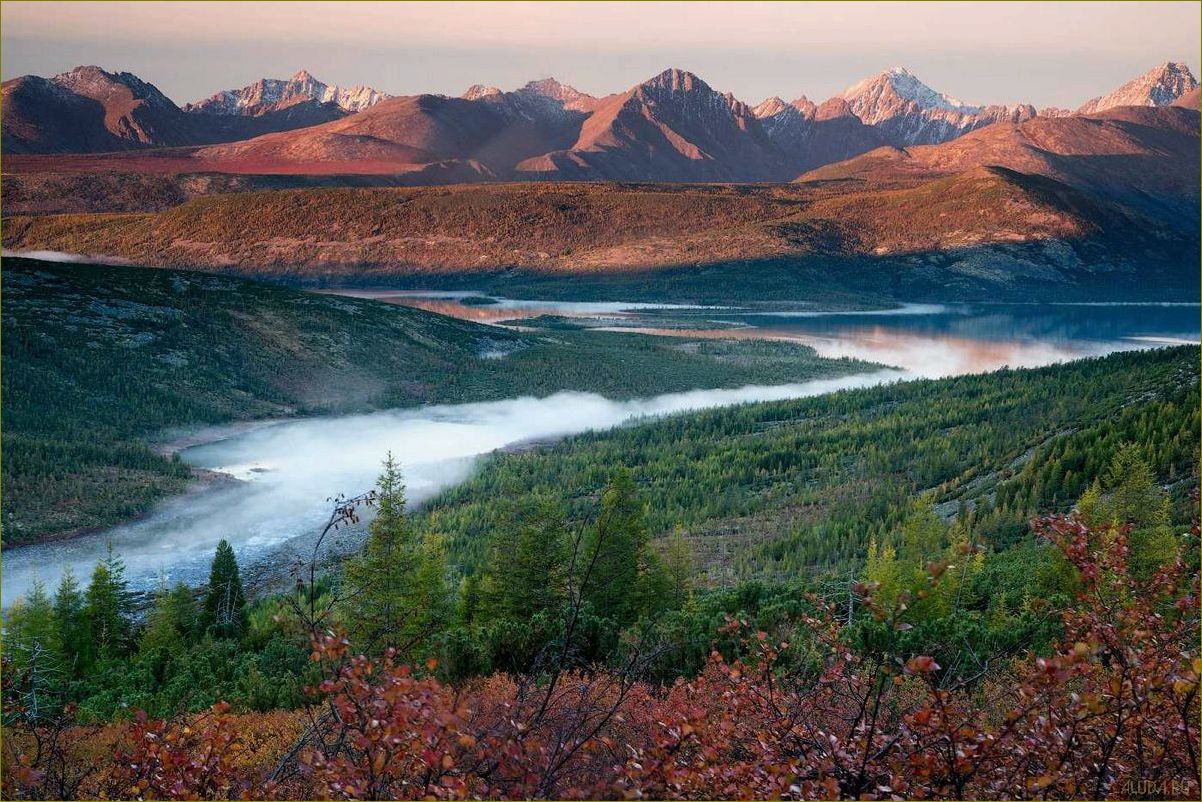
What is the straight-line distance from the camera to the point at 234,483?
1426 inches

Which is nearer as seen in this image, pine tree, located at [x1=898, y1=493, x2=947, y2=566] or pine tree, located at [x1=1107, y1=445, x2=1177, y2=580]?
pine tree, located at [x1=1107, y1=445, x2=1177, y2=580]

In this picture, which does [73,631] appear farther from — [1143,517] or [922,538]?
[1143,517]

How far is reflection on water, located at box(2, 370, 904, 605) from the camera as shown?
27.4m

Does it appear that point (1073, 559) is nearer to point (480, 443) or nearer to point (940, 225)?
point (480, 443)

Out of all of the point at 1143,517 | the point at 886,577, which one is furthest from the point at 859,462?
the point at 886,577

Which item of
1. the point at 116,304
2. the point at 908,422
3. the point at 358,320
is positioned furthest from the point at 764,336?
the point at 116,304

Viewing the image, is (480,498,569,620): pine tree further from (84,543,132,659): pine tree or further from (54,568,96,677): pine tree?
(54,568,96,677): pine tree

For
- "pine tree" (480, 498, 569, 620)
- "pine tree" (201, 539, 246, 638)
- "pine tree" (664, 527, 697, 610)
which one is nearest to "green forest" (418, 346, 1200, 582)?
"pine tree" (664, 527, 697, 610)

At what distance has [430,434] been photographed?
162 ft

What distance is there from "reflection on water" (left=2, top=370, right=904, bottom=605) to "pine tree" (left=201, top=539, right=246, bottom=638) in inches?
200

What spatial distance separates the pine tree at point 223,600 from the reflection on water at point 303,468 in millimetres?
5070

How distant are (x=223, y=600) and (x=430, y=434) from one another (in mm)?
28527

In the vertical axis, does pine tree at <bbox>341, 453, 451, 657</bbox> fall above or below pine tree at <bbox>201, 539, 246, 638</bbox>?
above

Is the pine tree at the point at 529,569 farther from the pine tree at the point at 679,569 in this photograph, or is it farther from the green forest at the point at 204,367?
the green forest at the point at 204,367
